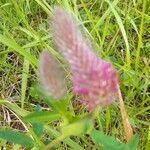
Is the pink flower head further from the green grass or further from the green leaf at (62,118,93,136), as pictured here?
the green grass

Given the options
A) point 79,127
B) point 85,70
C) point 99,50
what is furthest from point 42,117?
point 99,50

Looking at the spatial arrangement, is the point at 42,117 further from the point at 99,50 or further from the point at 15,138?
the point at 99,50

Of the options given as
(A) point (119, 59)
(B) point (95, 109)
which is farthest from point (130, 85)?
(B) point (95, 109)

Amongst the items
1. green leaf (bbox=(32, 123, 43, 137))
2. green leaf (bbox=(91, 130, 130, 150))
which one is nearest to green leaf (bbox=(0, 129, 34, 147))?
green leaf (bbox=(32, 123, 43, 137))

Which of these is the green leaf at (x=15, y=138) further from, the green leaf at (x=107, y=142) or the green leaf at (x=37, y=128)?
the green leaf at (x=107, y=142)

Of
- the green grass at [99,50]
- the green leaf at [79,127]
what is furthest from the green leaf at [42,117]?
the green grass at [99,50]

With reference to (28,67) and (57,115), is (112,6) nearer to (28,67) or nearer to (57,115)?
(28,67)

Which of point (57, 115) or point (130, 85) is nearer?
point (57, 115)
